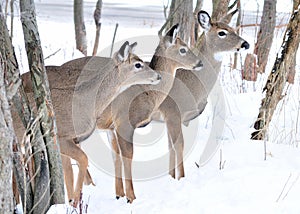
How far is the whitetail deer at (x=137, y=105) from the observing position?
6727mm

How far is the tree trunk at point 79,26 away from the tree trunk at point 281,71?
22.5 feet

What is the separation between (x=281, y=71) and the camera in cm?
749

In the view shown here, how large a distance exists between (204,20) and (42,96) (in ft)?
11.0

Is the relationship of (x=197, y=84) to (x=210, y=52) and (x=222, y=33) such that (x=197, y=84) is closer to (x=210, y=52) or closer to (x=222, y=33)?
(x=210, y=52)

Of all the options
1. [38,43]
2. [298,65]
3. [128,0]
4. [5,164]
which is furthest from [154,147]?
[128,0]

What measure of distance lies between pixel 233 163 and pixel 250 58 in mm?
6143

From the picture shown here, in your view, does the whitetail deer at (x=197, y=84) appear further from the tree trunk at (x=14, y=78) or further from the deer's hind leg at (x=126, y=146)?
the tree trunk at (x=14, y=78)

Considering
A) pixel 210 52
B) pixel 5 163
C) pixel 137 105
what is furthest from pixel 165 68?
pixel 5 163

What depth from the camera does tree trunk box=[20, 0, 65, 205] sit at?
207 inches

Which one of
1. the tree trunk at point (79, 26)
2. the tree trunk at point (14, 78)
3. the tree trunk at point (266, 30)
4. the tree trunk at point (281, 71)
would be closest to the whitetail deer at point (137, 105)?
the tree trunk at point (281, 71)

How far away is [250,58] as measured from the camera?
1260 cm

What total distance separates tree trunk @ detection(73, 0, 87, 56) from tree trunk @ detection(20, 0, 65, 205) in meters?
8.39

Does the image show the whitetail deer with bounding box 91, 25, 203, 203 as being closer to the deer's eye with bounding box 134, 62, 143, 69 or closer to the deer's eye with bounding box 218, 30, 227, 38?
the deer's eye with bounding box 134, 62, 143, 69

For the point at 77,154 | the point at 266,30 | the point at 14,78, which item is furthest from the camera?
the point at 266,30
